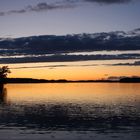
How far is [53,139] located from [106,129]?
28.8 ft

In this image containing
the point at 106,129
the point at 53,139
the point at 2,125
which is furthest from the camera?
the point at 2,125

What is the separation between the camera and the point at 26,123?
5494cm

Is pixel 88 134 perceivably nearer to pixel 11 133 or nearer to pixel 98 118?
pixel 11 133

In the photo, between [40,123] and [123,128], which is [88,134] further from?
[40,123]

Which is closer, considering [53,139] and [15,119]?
[53,139]

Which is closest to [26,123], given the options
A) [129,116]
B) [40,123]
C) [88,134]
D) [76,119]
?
[40,123]

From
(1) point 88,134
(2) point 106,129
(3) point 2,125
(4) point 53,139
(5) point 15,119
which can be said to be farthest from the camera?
(5) point 15,119

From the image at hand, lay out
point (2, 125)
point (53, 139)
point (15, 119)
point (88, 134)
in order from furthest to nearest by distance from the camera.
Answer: point (15, 119)
point (2, 125)
point (88, 134)
point (53, 139)

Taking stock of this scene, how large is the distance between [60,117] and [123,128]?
15.5 meters

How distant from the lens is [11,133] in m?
45.7

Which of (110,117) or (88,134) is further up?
(110,117)

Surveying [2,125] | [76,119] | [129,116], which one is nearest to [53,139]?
[2,125]

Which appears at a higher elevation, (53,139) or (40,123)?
(40,123)

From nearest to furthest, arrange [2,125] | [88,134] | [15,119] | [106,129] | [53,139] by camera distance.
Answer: [53,139] < [88,134] < [106,129] < [2,125] < [15,119]
